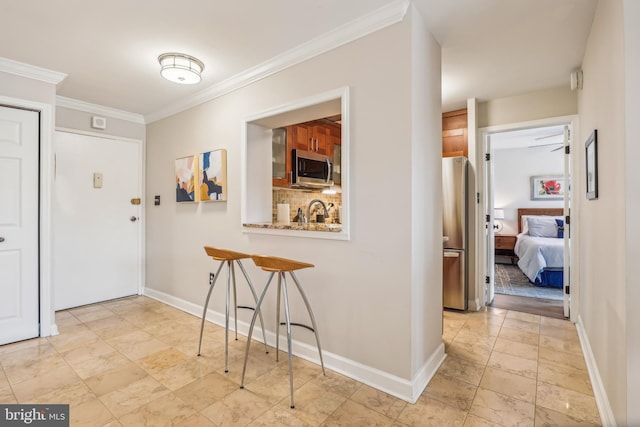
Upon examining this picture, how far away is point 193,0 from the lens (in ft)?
6.16

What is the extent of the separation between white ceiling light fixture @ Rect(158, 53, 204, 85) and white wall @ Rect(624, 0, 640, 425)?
105 inches

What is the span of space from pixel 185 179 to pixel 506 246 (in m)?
6.31

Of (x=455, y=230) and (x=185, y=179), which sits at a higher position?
(x=185, y=179)

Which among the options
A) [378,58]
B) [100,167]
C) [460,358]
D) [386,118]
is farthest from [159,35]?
[460,358]

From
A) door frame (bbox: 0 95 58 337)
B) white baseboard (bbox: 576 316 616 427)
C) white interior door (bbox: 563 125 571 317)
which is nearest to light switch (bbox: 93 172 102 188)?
door frame (bbox: 0 95 58 337)

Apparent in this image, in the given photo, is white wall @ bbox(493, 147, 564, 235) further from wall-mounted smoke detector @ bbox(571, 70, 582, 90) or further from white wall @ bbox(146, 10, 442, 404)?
white wall @ bbox(146, 10, 442, 404)

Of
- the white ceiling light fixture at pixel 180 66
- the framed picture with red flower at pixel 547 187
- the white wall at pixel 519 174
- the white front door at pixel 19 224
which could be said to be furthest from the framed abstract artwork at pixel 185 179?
the framed picture with red flower at pixel 547 187

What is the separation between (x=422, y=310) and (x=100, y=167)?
391 cm

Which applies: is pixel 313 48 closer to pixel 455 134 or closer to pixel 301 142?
pixel 301 142

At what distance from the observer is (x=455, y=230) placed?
3.52m

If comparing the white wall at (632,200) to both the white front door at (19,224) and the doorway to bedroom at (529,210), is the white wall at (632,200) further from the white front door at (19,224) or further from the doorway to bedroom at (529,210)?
the white front door at (19,224)

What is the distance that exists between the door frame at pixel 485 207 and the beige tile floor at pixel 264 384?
53 centimetres

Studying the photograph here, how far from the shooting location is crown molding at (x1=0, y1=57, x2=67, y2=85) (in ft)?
8.66

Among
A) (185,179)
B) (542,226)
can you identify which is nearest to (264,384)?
(185,179)
